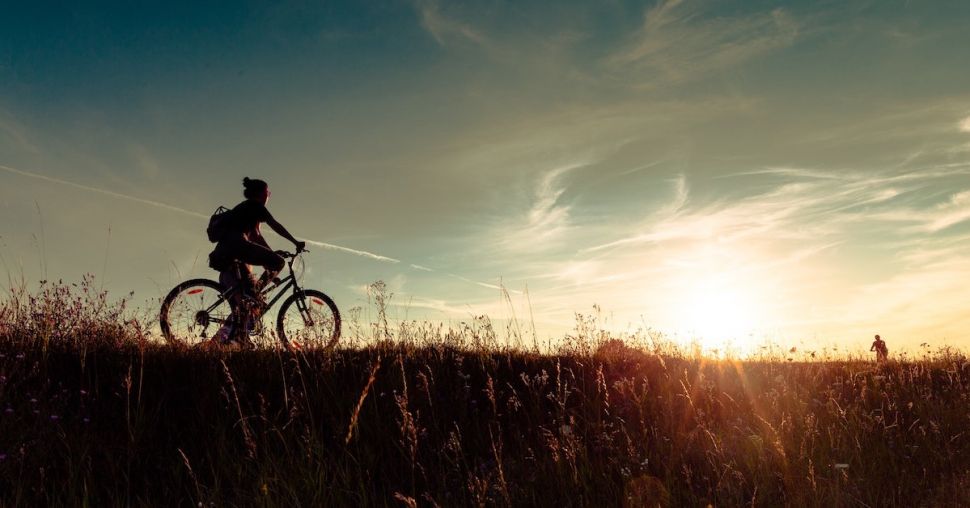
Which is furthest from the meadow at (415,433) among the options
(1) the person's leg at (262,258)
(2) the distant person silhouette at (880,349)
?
(2) the distant person silhouette at (880,349)

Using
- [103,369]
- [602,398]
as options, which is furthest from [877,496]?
[103,369]

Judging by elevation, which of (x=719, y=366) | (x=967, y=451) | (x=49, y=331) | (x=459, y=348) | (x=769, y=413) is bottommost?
(x=967, y=451)

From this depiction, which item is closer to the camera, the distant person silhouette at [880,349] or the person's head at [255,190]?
the person's head at [255,190]

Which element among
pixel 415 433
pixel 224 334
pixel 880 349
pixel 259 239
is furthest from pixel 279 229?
pixel 880 349

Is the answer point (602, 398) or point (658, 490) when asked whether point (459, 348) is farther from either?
point (658, 490)

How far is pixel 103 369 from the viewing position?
6.69 m

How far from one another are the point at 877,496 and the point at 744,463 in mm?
1014

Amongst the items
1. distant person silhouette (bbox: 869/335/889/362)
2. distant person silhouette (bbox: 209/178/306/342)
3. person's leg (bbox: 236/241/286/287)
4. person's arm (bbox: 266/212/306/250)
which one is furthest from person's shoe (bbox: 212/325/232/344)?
distant person silhouette (bbox: 869/335/889/362)

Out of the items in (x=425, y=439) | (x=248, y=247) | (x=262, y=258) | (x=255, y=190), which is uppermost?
(x=255, y=190)

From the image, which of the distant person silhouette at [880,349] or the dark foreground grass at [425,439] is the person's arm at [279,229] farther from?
the distant person silhouette at [880,349]

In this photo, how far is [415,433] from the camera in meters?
3.46

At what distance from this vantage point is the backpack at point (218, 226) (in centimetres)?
959

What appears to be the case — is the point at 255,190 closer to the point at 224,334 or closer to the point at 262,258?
the point at 262,258

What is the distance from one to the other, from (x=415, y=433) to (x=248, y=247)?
7093 mm
